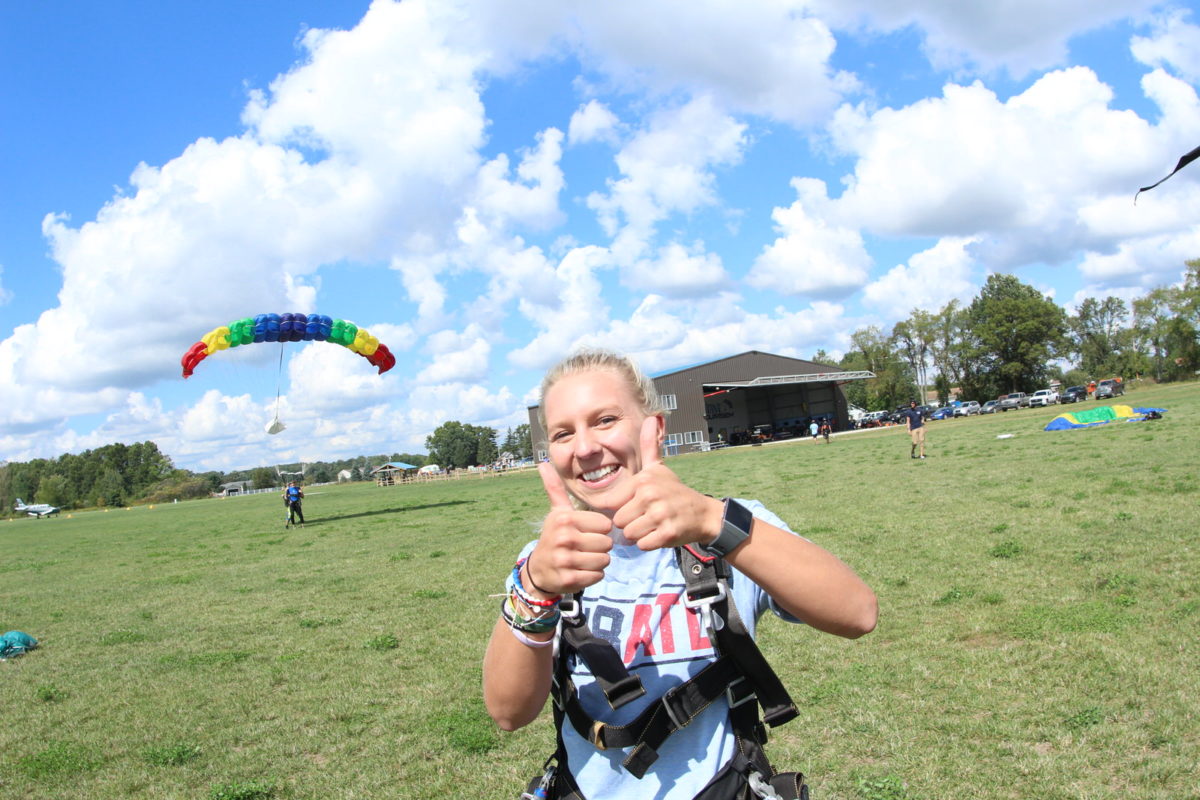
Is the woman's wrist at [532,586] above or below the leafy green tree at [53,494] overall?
below

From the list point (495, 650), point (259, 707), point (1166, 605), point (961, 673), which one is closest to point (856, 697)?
point (961, 673)

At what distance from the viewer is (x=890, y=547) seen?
11.6 metres

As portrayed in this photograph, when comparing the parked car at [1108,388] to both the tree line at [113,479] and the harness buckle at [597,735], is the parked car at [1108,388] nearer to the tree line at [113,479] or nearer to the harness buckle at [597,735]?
the harness buckle at [597,735]

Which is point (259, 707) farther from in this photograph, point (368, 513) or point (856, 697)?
point (368, 513)

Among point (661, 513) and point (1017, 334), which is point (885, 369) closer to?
point (1017, 334)

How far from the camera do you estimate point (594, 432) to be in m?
1.99

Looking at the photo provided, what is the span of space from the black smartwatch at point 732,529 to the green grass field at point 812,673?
0.66 meters

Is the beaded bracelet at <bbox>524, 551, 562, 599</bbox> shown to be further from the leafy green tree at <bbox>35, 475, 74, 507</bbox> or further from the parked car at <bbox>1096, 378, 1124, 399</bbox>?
the leafy green tree at <bbox>35, 475, 74, 507</bbox>

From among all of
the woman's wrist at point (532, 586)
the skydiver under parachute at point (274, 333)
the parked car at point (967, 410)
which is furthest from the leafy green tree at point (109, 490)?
the woman's wrist at point (532, 586)

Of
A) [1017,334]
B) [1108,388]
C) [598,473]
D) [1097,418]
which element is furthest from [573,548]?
[1017,334]

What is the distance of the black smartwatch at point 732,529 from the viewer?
166cm

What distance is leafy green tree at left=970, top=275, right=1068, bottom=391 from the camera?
3752 inches

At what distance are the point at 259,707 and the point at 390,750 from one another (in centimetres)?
212

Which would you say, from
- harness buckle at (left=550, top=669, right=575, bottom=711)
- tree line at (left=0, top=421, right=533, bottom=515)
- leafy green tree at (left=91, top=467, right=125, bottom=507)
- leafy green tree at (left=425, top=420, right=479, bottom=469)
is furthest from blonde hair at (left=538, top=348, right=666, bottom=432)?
leafy green tree at (left=425, top=420, right=479, bottom=469)
